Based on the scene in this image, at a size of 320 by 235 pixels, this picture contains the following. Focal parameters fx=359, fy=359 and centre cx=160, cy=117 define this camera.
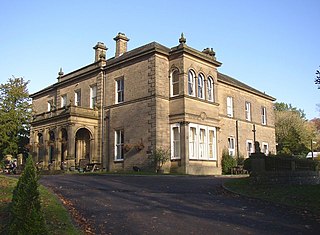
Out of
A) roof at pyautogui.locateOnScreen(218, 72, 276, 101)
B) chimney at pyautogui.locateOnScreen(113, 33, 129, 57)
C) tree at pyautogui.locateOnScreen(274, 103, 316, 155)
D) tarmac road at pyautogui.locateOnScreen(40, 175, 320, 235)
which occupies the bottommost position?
tarmac road at pyautogui.locateOnScreen(40, 175, 320, 235)

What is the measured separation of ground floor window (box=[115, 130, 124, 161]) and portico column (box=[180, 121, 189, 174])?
214 inches

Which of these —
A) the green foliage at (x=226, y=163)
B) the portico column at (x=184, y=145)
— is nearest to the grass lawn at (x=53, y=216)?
the portico column at (x=184, y=145)

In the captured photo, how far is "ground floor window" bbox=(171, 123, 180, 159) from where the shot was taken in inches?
1029

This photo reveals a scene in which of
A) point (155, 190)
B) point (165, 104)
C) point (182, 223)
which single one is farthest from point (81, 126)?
point (182, 223)

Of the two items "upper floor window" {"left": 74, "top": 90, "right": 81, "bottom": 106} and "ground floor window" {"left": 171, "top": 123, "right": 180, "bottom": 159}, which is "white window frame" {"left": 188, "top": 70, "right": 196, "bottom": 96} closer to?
"ground floor window" {"left": 171, "top": 123, "right": 180, "bottom": 159}

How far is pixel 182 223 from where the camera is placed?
8.49 meters

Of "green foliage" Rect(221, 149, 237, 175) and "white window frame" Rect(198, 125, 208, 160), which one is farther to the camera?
"green foliage" Rect(221, 149, 237, 175)

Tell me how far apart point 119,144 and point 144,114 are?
3.83 metres

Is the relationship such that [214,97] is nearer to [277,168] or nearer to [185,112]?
[185,112]

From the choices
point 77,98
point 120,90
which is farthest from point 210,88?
point 77,98

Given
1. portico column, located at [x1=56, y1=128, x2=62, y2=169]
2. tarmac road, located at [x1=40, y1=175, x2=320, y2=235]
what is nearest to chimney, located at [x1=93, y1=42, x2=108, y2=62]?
portico column, located at [x1=56, y1=128, x2=62, y2=169]

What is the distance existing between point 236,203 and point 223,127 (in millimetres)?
21648

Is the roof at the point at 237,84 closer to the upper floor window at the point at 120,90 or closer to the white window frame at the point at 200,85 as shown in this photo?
the white window frame at the point at 200,85

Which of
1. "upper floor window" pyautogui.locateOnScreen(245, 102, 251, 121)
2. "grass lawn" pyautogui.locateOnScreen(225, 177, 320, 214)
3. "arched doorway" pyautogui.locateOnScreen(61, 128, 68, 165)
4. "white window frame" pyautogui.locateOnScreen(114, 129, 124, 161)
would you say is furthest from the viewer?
"upper floor window" pyautogui.locateOnScreen(245, 102, 251, 121)
